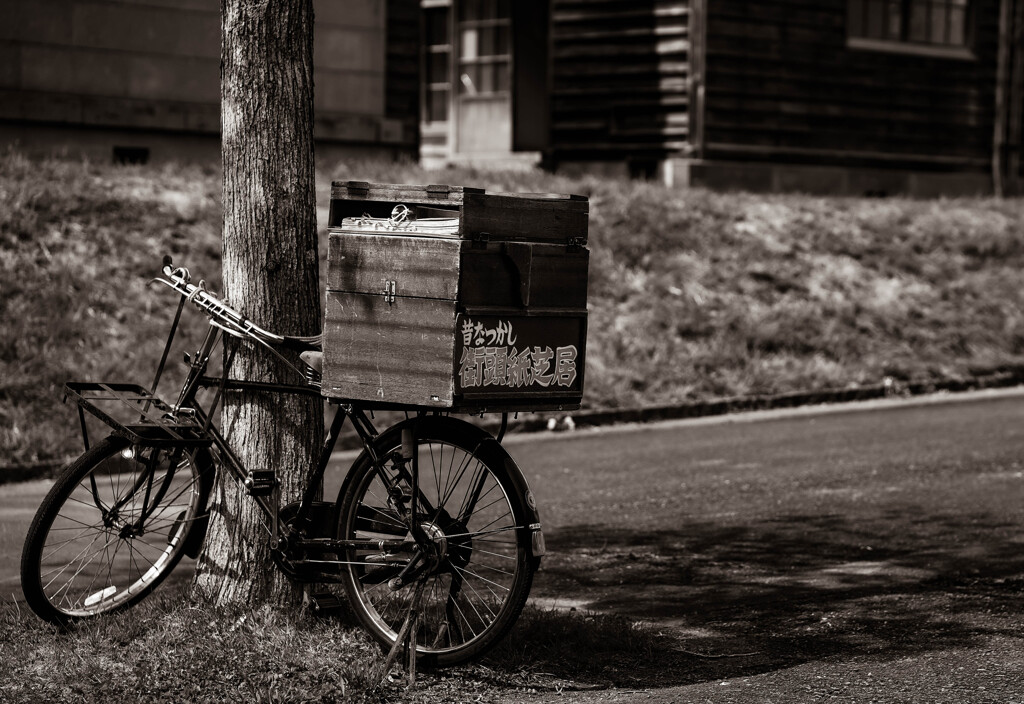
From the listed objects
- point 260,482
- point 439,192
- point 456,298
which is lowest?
point 260,482

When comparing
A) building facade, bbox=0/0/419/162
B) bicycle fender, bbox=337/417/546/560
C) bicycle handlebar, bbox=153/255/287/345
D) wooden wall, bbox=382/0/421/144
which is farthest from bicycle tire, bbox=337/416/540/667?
wooden wall, bbox=382/0/421/144

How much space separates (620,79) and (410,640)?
52.2ft

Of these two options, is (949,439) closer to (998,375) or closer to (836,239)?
(998,375)

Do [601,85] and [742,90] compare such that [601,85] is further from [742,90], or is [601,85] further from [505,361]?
[505,361]

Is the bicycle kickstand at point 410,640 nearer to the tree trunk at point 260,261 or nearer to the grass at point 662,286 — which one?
the tree trunk at point 260,261

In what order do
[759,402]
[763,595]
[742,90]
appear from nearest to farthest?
[763,595], [759,402], [742,90]

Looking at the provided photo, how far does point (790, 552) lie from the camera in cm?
685

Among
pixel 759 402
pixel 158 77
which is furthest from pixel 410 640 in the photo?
pixel 158 77

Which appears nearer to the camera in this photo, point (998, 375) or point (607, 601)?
point (607, 601)

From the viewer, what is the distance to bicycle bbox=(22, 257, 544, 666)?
190 inches

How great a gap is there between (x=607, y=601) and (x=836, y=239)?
10098mm

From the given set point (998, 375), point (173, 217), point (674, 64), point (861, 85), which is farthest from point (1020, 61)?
point (173, 217)

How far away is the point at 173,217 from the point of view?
41.9 feet

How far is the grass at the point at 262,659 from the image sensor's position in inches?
179
